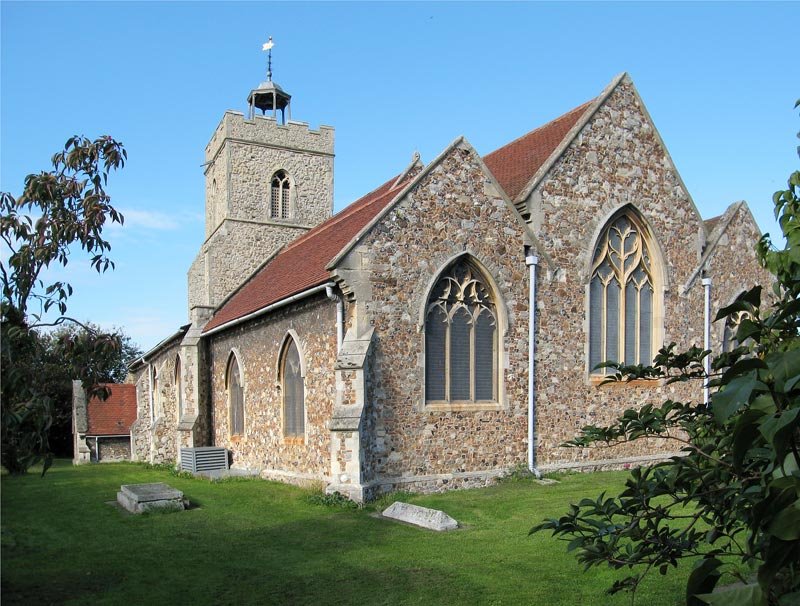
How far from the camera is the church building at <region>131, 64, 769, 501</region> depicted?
13.8 meters

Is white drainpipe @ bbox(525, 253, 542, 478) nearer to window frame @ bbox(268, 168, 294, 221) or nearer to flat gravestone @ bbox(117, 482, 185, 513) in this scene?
flat gravestone @ bbox(117, 482, 185, 513)

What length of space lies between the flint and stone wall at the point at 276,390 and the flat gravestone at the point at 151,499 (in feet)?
9.53

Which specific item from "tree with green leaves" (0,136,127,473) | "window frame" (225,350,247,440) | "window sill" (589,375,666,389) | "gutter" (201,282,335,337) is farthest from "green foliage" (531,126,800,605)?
"window frame" (225,350,247,440)

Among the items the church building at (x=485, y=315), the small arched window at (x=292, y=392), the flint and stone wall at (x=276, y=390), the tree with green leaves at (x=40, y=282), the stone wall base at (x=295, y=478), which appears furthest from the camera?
the small arched window at (x=292, y=392)

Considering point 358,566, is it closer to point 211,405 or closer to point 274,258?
point 211,405

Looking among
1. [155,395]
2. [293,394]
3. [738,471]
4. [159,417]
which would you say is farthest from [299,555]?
[155,395]

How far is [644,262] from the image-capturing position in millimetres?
17422

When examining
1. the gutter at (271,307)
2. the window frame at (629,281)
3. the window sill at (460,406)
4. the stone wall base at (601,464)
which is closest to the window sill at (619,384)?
the window frame at (629,281)

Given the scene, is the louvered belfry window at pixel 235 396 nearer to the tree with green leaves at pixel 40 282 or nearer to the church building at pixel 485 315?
the church building at pixel 485 315

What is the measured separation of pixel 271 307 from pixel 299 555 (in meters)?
7.91

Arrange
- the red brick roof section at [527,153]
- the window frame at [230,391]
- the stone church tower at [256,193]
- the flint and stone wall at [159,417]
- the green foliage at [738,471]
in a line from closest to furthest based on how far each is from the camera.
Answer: the green foliage at [738,471] < the red brick roof section at [527,153] < the window frame at [230,391] < the flint and stone wall at [159,417] < the stone church tower at [256,193]

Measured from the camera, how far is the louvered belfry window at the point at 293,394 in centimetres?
1630

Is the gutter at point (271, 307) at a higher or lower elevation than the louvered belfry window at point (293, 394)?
higher

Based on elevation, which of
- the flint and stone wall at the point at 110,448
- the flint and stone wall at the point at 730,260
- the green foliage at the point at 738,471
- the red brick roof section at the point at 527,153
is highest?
the red brick roof section at the point at 527,153
